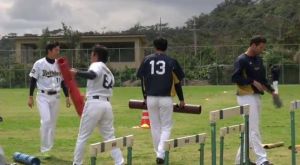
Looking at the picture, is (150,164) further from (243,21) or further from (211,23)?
(211,23)

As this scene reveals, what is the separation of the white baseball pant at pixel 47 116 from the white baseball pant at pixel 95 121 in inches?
78.9

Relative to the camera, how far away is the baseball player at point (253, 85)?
9.50m

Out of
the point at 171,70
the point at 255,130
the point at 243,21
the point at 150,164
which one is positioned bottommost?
the point at 150,164

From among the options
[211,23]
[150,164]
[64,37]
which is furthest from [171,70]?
[211,23]

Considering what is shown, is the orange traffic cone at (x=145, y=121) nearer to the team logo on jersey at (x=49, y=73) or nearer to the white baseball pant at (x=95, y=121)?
the team logo on jersey at (x=49, y=73)

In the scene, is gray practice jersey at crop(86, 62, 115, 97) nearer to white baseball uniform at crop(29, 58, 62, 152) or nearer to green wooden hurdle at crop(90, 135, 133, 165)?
white baseball uniform at crop(29, 58, 62, 152)

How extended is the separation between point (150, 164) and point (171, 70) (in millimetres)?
1612

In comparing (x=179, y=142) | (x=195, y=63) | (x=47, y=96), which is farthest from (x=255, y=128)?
(x=195, y=63)

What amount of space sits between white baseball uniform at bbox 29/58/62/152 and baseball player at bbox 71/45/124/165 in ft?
6.61

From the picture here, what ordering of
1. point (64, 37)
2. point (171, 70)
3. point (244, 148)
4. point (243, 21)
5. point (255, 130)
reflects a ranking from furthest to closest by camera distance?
point (243, 21) < point (64, 37) < point (171, 70) < point (255, 130) < point (244, 148)

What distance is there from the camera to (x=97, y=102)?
29.0 ft

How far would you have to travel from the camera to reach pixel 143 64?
1024 cm

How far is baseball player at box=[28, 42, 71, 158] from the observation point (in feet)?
35.9

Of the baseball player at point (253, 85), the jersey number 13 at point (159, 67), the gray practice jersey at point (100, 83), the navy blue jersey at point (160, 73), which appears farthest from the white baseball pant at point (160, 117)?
the gray practice jersey at point (100, 83)
